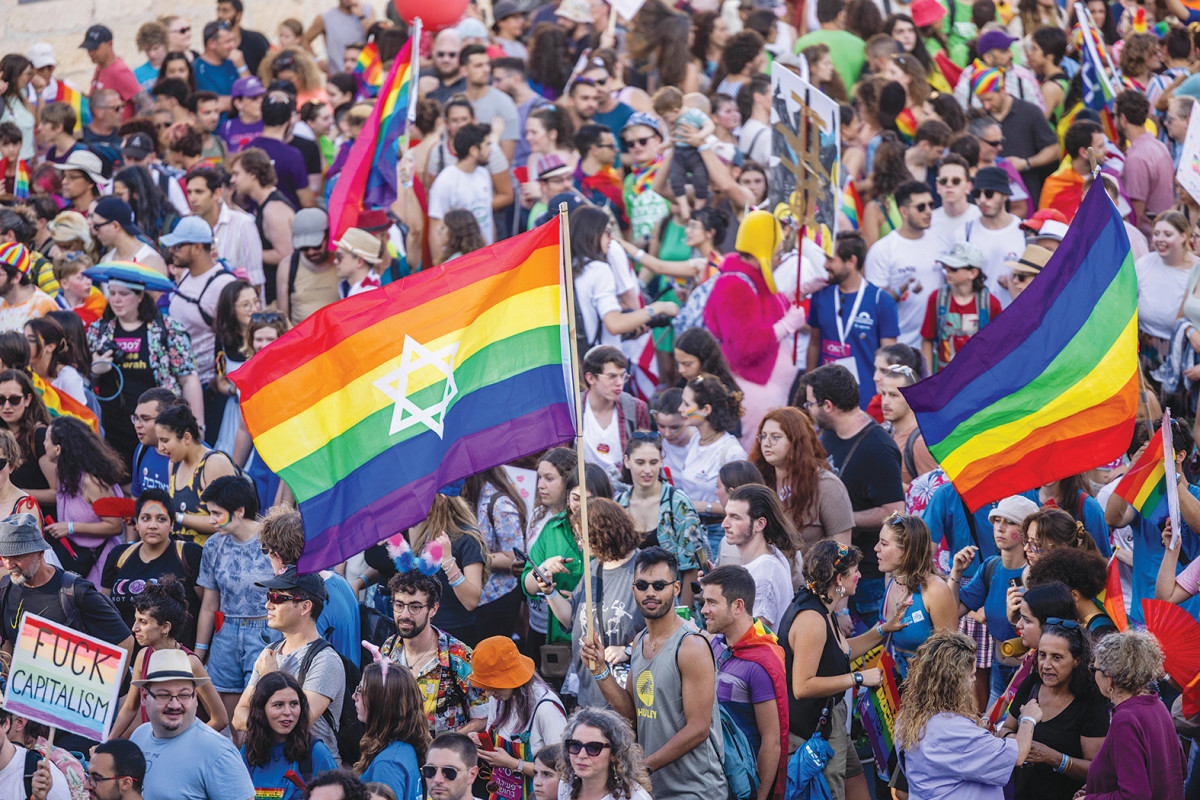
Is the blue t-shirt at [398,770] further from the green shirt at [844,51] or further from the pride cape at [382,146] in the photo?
the green shirt at [844,51]

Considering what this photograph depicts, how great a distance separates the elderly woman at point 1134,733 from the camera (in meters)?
5.67

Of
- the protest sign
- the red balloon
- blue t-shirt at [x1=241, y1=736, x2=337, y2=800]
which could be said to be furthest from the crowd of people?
the red balloon

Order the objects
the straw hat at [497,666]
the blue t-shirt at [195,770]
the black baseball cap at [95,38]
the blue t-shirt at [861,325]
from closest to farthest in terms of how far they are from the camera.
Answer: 1. the blue t-shirt at [195,770]
2. the straw hat at [497,666]
3. the blue t-shirt at [861,325]
4. the black baseball cap at [95,38]

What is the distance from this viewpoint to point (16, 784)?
597 centimetres

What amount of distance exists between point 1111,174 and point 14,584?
8389 millimetres

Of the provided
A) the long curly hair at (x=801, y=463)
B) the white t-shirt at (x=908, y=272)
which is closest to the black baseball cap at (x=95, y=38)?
the white t-shirt at (x=908, y=272)

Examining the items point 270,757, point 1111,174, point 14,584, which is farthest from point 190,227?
point 1111,174

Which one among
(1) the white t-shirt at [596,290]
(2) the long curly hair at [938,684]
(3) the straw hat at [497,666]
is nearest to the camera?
(2) the long curly hair at [938,684]

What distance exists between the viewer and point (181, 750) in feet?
19.4

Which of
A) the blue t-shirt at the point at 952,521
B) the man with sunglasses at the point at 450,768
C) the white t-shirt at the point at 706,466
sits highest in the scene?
the white t-shirt at the point at 706,466

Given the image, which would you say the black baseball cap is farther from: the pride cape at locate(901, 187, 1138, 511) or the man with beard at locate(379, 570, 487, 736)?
the pride cape at locate(901, 187, 1138, 511)

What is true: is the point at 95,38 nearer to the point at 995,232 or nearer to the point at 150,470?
the point at 150,470

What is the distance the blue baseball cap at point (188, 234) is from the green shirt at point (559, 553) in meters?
3.76

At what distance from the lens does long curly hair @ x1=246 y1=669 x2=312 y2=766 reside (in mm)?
5977
